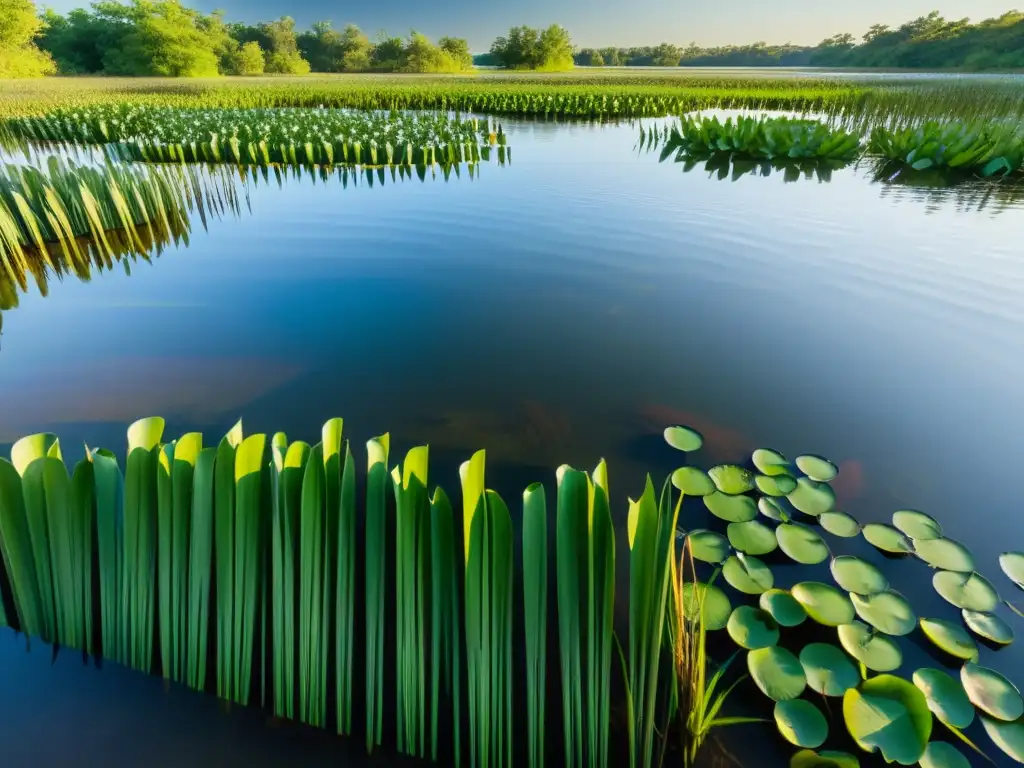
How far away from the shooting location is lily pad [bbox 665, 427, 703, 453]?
9.11 feet

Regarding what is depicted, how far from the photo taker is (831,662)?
167cm

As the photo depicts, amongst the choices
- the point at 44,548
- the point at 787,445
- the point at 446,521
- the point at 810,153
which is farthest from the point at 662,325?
the point at 810,153

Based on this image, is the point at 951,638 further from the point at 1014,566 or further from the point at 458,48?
the point at 458,48

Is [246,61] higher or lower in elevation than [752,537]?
higher

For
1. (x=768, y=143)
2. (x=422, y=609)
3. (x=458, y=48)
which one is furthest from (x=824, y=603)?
(x=458, y=48)

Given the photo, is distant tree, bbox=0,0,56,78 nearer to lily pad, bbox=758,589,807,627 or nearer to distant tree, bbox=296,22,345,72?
distant tree, bbox=296,22,345,72

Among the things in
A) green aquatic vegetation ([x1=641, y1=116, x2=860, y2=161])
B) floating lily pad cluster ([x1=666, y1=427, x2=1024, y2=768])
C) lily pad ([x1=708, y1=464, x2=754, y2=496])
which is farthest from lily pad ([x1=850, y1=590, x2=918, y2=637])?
green aquatic vegetation ([x1=641, y1=116, x2=860, y2=161])

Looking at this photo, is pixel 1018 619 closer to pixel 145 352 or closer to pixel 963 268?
pixel 963 268

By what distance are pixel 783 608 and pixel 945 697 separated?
473 mm

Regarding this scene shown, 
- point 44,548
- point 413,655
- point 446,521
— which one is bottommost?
point 413,655

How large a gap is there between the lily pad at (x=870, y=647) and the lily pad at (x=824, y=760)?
30 centimetres

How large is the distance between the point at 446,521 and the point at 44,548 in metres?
1.37

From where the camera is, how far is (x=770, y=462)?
258 centimetres

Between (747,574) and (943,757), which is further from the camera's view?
(747,574)
